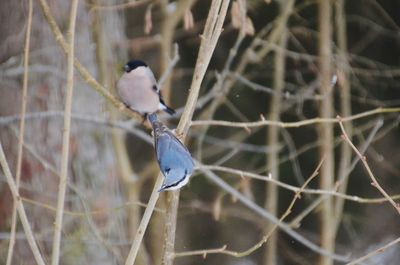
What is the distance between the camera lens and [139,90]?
339 centimetres

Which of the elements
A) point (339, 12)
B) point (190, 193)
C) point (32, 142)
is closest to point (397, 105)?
point (339, 12)

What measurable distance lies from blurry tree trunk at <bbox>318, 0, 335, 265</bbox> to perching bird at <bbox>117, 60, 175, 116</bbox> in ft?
5.10

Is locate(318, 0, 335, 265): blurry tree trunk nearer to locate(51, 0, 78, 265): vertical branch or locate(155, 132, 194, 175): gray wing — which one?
locate(155, 132, 194, 175): gray wing

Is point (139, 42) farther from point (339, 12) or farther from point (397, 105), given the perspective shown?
point (397, 105)

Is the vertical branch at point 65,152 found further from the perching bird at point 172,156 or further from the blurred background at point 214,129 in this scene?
the perching bird at point 172,156

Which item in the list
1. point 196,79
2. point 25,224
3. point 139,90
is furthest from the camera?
point 139,90

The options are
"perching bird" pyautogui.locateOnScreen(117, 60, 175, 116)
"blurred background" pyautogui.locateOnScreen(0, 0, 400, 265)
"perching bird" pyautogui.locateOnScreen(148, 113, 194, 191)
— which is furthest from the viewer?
"blurred background" pyautogui.locateOnScreen(0, 0, 400, 265)

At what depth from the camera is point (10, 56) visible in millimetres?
3973

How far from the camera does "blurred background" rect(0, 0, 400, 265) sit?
3.95m

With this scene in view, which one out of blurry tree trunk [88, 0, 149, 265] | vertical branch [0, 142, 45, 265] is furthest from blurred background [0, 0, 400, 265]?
vertical branch [0, 142, 45, 265]

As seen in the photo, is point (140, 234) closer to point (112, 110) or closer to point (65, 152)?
point (65, 152)

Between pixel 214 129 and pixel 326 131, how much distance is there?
69.7 inches

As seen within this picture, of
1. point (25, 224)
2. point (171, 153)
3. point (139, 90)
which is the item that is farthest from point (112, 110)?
point (25, 224)

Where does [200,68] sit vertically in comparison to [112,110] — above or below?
below
